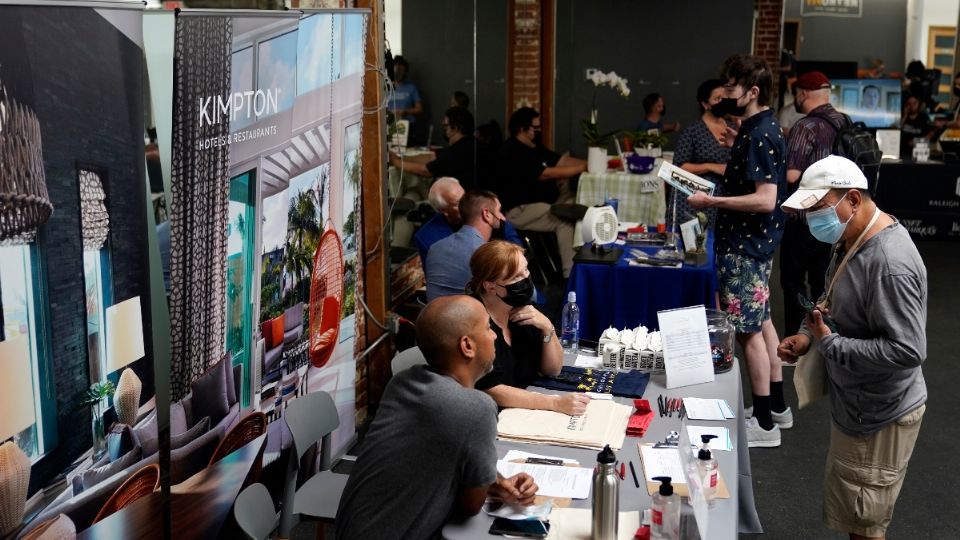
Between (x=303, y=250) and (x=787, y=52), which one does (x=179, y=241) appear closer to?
(x=303, y=250)

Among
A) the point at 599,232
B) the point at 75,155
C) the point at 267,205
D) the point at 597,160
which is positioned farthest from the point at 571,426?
the point at 597,160

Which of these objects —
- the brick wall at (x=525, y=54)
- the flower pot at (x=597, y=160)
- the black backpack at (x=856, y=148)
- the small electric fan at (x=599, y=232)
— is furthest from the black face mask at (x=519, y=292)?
the brick wall at (x=525, y=54)

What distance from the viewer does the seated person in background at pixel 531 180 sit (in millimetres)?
7812

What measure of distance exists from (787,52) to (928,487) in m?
9.13

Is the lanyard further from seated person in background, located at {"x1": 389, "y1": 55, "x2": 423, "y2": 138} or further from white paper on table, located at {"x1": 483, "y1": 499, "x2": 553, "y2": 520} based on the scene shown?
seated person in background, located at {"x1": 389, "y1": 55, "x2": 423, "y2": 138}

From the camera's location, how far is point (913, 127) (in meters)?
11.8

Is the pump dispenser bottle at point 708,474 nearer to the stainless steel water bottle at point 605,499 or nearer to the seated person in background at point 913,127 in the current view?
the stainless steel water bottle at point 605,499

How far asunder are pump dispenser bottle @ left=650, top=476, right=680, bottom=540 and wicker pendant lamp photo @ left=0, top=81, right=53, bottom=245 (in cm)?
155

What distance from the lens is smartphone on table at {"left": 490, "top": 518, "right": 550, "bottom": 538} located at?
243cm

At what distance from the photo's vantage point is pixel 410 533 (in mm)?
2428

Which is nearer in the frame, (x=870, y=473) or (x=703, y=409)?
(x=870, y=473)

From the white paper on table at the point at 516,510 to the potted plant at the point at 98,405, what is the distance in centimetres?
99

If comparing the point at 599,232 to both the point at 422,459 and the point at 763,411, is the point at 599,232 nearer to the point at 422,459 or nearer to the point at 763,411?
the point at 763,411

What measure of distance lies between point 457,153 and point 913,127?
7269 mm
